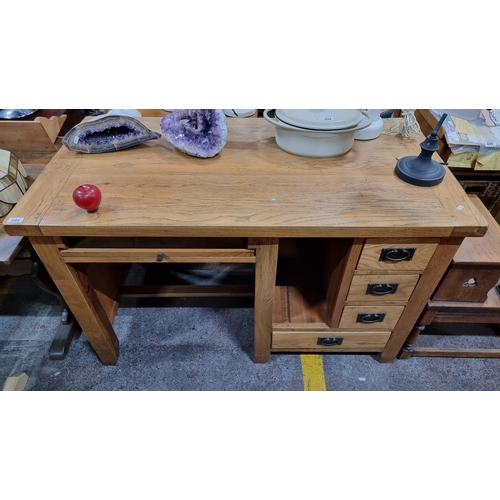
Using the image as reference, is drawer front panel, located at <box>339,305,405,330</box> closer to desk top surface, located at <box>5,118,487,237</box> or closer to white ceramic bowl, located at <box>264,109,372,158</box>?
desk top surface, located at <box>5,118,487,237</box>

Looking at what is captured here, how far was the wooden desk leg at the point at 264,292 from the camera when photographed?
0.99 m

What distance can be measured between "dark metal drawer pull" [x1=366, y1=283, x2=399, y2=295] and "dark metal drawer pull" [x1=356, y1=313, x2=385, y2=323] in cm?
14

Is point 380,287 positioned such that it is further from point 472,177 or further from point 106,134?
point 106,134

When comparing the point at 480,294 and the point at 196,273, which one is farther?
the point at 196,273

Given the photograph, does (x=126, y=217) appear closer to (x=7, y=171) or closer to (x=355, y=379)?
(x=7, y=171)

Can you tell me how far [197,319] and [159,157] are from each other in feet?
2.75

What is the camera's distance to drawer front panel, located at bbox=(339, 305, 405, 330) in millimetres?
1202

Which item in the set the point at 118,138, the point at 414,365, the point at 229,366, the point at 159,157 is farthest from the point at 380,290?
the point at 118,138

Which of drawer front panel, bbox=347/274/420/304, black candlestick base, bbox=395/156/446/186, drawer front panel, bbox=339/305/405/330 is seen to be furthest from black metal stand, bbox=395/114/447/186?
drawer front panel, bbox=339/305/405/330

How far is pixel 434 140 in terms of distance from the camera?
3.25 feet

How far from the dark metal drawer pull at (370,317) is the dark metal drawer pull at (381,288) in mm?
135

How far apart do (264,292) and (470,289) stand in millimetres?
764

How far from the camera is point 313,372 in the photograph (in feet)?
4.82

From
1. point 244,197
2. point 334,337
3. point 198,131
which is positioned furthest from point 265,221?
point 334,337
